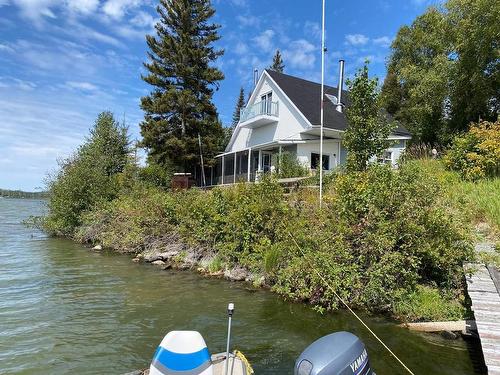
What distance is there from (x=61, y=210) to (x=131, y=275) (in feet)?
38.0

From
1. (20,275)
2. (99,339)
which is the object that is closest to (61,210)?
(20,275)

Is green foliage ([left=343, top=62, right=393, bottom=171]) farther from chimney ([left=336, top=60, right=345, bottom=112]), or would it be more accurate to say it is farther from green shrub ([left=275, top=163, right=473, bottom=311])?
chimney ([left=336, top=60, right=345, bottom=112])

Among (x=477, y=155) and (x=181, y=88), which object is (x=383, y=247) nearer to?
(x=477, y=155)

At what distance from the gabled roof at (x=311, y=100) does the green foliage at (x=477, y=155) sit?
7398mm

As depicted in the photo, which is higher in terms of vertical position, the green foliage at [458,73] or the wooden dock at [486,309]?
the green foliage at [458,73]

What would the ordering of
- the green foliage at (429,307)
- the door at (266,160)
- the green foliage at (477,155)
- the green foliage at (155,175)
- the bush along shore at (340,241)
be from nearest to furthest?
the green foliage at (429,307) < the bush along shore at (340,241) < the green foliage at (477,155) < the door at (266,160) < the green foliage at (155,175)

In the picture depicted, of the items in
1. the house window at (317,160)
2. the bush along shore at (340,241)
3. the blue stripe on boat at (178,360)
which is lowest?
the blue stripe on boat at (178,360)

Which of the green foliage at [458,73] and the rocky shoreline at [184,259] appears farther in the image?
the green foliage at [458,73]

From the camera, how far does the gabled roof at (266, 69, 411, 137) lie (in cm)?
2206

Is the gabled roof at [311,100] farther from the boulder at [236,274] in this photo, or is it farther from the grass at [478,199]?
the boulder at [236,274]

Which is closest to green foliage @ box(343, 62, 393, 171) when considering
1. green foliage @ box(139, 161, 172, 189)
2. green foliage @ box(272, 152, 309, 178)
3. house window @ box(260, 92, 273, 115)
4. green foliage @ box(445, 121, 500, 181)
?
green foliage @ box(445, 121, 500, 181)

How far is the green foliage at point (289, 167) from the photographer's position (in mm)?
19547

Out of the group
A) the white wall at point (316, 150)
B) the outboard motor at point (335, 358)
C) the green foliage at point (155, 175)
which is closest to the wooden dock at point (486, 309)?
the outboard motor at point (335, 358)

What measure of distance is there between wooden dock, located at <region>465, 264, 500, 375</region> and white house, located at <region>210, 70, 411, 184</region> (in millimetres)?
12731
